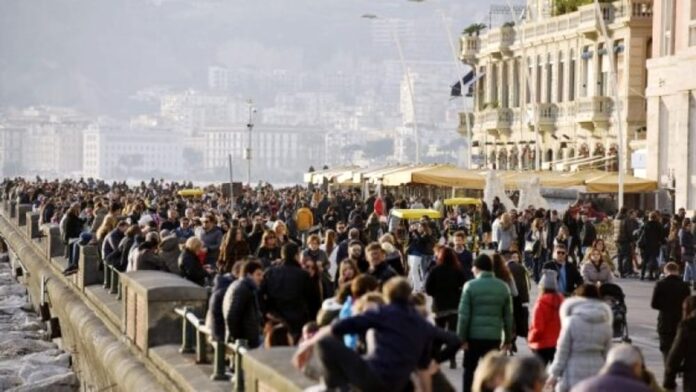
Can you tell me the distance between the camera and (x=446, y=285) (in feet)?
64.5

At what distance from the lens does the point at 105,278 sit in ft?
94.9

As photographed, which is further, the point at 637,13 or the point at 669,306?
the point at 637,13

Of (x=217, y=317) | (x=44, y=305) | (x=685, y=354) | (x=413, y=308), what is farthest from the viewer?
(x=44, y=305)

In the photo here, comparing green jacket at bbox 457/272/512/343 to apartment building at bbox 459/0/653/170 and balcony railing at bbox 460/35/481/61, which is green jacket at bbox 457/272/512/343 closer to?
apartment building at bbox 459/0/653/170

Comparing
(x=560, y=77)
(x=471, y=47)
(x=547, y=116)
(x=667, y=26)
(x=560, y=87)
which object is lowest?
(x=547, y=116)

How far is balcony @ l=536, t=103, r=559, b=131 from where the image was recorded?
76312mm

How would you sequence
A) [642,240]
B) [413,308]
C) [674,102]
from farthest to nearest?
[674,102] < [642,240] < [413,308]

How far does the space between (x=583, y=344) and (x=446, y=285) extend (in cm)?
461

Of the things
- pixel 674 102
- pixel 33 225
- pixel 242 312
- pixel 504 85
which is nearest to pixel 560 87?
pixel 504 85

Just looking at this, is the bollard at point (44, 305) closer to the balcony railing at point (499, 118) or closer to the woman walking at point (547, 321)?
the woman walking at point (547, 321)

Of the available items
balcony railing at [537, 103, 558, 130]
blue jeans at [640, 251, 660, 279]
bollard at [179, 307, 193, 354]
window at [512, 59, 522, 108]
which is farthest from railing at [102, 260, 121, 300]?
window at [512, 59, 522, 108]

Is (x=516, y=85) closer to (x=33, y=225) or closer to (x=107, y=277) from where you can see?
(x=33, y=225)

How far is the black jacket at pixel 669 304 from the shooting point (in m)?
19.2

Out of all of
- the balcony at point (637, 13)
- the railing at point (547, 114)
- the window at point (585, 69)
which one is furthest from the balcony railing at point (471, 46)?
the balcony at point (637, 13)
